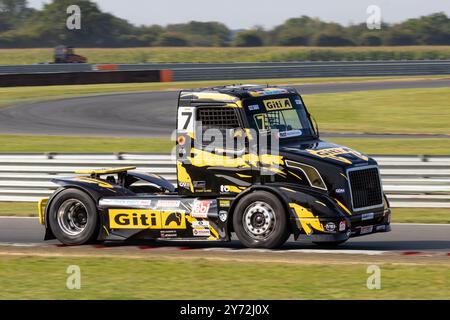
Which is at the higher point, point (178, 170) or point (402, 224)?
point (178, 170)

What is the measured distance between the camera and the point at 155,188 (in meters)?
13.5

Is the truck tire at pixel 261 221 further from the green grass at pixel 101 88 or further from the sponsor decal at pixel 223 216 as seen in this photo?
the green grass at pixel 101 88

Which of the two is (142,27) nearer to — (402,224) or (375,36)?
(375,36)

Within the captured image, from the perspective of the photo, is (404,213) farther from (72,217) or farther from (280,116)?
(72,217)

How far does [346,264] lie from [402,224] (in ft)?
13.1

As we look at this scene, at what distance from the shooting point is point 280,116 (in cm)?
1205

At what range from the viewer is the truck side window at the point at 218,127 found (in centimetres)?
1181

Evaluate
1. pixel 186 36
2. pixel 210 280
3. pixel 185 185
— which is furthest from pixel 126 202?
pixel 186 36

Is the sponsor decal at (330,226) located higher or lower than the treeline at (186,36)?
lower

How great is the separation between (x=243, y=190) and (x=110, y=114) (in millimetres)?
22203

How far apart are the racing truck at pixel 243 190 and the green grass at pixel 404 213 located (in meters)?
3.01

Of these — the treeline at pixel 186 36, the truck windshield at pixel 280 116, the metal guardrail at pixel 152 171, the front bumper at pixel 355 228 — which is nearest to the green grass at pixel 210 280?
the front bumper at pixel 355 228
